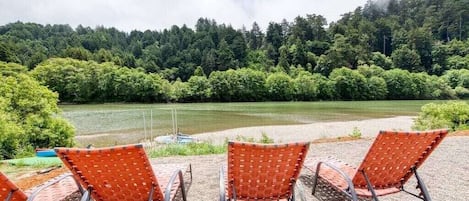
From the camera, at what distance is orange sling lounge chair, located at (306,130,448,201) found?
277cm

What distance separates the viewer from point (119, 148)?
7.55 ft

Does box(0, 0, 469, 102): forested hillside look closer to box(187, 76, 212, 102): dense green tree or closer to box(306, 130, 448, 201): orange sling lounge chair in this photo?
box(187, 76, 212, 102): dense green tree

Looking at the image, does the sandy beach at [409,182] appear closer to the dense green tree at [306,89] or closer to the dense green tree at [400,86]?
the dense green tree at [306,89]

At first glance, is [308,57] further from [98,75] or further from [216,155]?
[216,155]

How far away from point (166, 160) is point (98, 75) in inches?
2497

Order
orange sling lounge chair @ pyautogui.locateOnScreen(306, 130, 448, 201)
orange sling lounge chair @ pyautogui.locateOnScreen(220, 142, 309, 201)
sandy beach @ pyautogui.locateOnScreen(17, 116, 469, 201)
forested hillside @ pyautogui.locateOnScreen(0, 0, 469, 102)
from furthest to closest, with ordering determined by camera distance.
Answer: forested hillside @ pyautogui.locateOnScreen(0, 0, 469, 102) < sandy beach @ pyautogui.locateOnScreen(17, 116, 469, 201) < orange sling lounge chair @ pyautogui.locateOnScreen(306, 130, 448, 201) < orange sling lounge chair @ pyautogui.locateOnScreen(220, 142, 309, 201)

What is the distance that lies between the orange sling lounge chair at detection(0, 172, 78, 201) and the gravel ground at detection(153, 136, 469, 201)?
4.38ft

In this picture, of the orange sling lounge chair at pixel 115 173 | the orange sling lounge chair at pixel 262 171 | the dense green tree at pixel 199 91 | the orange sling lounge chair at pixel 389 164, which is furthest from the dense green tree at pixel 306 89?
the orange sling lounge chair at pixel 115 173

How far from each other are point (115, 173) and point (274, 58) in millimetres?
95725

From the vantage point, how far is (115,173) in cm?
254

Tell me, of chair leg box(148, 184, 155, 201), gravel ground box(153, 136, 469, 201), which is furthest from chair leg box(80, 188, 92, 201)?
gravel ground box(153, 136, 469, 201)

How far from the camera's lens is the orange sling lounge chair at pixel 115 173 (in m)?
2.33

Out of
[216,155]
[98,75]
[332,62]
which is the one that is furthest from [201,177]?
[332,62]

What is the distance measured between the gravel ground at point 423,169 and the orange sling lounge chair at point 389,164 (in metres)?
0.54
